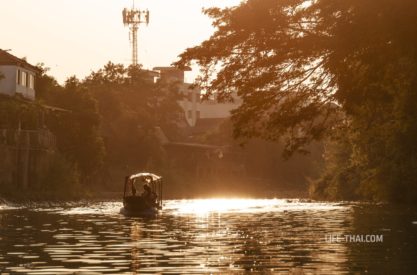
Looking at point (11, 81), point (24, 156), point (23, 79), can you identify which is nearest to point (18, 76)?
point (11, 81)

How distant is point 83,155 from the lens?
324 ft

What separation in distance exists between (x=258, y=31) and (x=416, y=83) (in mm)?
5457

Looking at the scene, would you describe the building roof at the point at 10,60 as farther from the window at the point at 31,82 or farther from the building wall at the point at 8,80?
the window at the point at 31,82

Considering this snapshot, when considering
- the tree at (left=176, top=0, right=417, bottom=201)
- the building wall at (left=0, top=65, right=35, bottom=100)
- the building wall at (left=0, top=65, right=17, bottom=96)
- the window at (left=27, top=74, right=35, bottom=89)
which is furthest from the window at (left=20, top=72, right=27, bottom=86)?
the tree at (left=176, top=0, right=417, bottom=201)

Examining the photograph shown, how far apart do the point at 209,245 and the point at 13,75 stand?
2510 inches

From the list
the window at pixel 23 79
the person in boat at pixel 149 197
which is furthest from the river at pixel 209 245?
the window at pixel 23 79

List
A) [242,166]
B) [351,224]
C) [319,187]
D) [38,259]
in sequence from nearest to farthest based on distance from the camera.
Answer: [38,259] < [351,224] < [319,187] < [242,166]

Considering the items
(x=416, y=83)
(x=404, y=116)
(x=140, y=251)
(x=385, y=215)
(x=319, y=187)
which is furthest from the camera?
(x=319, y=187)

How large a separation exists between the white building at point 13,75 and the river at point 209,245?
41251mm

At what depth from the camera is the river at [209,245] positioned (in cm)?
2695

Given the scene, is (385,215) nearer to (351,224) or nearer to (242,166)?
(351,224)

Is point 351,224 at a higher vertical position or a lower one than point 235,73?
lower

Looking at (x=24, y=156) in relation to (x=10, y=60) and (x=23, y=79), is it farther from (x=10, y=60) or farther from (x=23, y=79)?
(x=23, y=79)

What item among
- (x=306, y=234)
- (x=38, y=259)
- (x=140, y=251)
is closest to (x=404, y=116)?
(x=306, y=234)
